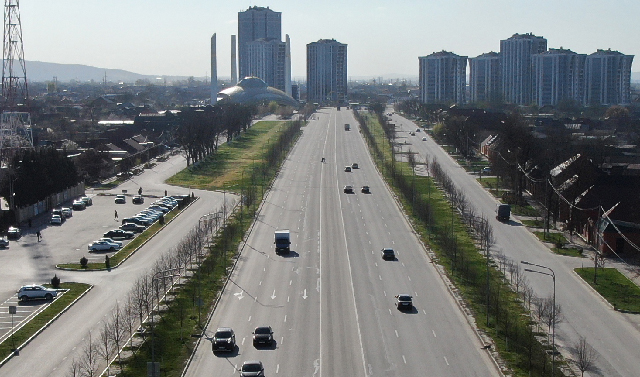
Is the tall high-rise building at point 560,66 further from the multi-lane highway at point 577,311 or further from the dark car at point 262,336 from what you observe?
the dark car at point 262,336

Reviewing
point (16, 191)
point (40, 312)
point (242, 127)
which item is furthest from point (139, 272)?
point (242, 127)

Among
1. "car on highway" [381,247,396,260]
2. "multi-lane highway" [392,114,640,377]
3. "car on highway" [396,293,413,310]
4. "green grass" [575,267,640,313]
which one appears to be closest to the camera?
"multi-lane highway" [392,114,640,377]

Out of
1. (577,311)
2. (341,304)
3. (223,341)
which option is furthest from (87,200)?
(577,311)

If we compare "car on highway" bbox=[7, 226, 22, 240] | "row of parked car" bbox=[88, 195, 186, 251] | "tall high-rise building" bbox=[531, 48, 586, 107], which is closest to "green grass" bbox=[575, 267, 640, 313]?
"row of parked car" bbox=[88, 195, 186, 251]

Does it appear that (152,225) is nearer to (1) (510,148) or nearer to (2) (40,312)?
(2) (40,312)

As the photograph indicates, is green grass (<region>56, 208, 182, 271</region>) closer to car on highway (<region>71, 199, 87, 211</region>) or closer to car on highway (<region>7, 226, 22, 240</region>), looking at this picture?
car on highway (<region>7, 226, 22, 240</region>)
